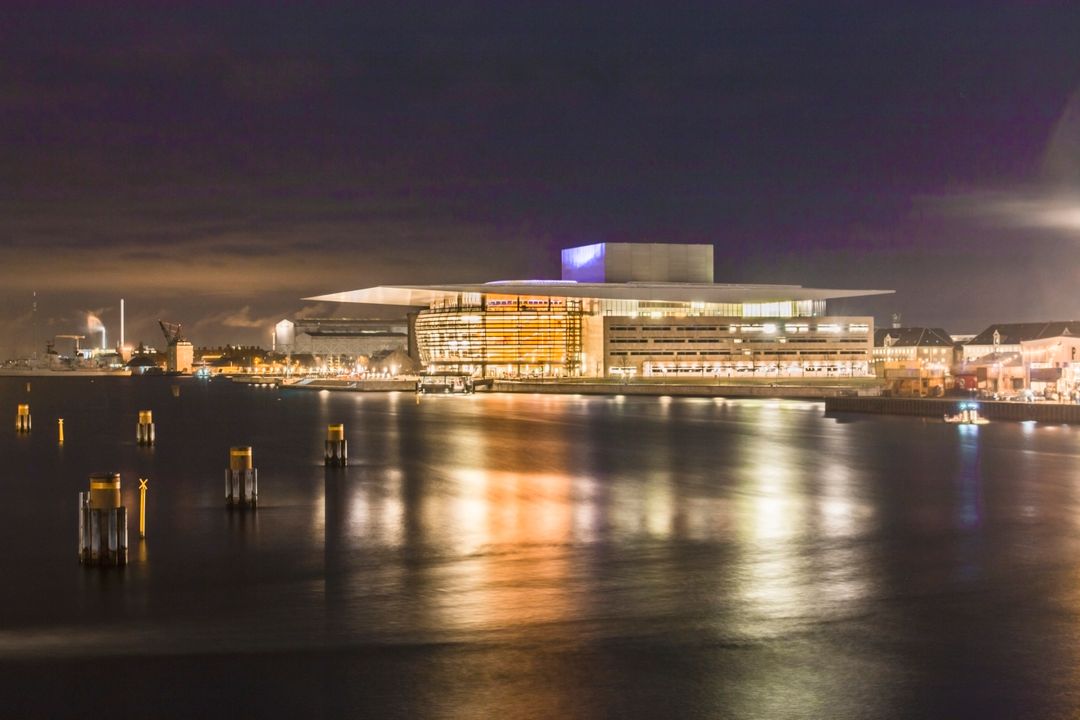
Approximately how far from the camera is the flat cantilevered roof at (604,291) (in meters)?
148

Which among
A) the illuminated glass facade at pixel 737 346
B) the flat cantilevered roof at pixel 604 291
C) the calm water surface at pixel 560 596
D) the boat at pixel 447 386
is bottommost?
the calm water surface at pixel 560 596

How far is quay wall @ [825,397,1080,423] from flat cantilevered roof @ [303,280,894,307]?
8097cm

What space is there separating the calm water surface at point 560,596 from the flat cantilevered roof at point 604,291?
117 m

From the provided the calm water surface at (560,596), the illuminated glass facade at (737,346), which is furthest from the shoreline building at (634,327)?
the calm water surface at (560,596)

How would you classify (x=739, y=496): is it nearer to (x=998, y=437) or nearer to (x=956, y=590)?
(x=956, y=590)

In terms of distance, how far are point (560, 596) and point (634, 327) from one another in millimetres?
136499

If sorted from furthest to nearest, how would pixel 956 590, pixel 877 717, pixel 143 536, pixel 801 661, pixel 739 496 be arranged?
pixel 739 496, pixel 143 536, pixel 956 590, pixel 801 661, pixel 877 717

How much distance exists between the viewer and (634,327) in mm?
149375

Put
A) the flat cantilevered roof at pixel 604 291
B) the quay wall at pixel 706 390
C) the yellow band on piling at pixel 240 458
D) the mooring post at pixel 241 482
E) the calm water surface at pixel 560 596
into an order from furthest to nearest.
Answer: the flat cantilevered roof at pixel 604 291 → the quay wall at pixel 706 390 → the mooring post at pixel 241 482 → the yellow band on piling at pixel 240 458 → the calm water surface at pixel 560 596

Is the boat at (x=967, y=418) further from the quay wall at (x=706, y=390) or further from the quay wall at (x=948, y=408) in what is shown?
the quay wall at (x=706, y=390)

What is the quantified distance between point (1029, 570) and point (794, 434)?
32.0 meters

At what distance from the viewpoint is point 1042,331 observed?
160 meters

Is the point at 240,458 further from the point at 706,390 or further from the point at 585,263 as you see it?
the point at 585,263

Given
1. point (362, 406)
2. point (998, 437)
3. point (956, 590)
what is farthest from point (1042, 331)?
point (956, 590)
